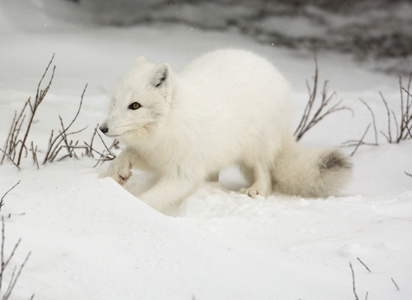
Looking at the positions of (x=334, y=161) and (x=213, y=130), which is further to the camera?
(x=334, y=161)

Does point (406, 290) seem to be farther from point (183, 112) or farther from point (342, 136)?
point (342, 136)

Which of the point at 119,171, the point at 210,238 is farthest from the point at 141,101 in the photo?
the point at 210,238

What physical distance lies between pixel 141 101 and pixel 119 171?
0.47m

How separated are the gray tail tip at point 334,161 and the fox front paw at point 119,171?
3.84 ft

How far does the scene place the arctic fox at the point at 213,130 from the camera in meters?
3.02

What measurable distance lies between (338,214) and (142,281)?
1.23m

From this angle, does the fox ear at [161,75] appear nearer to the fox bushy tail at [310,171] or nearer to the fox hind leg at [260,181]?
the fox hind leg at [260,181]

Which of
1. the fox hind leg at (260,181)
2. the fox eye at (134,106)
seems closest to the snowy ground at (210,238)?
the fox hind leg at (260,181)

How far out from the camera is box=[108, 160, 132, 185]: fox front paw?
125 inches

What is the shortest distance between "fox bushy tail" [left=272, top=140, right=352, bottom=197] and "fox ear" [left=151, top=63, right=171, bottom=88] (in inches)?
40.1

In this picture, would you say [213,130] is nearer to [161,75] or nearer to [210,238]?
[161,75]

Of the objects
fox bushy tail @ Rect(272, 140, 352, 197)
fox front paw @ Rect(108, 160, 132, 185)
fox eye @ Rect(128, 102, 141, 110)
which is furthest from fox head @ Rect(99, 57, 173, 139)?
fox bushy tail @ Rect(272, 140, 352, 197)

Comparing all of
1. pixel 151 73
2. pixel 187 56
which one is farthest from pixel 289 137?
pixel 187 56

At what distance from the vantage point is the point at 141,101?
296 cm
